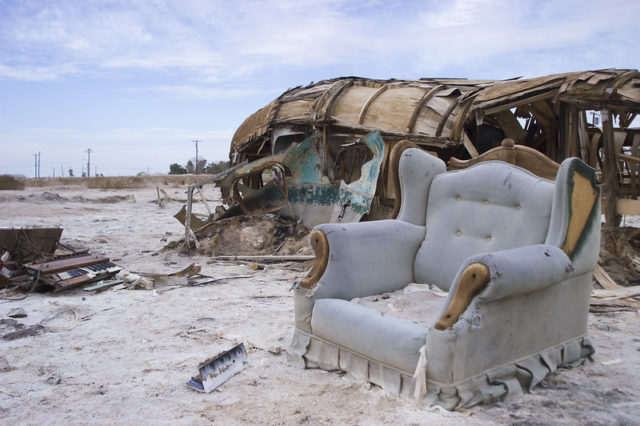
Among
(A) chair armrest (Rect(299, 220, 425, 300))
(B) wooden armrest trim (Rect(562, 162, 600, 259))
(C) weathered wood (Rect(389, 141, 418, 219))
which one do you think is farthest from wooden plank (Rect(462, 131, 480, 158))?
(B) wooden armrest trim (Rect(562, 162, 600, 259))

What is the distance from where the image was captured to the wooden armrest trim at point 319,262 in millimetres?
3291

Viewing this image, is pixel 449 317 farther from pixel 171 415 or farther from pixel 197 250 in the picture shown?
pixel 197 250

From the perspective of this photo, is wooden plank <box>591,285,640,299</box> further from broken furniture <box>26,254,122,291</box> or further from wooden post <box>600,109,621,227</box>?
broken furniture <box>26,254,122,291</box>

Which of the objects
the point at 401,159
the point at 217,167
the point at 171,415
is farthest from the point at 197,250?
the point at 217,167

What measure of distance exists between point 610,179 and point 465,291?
455 centimetres

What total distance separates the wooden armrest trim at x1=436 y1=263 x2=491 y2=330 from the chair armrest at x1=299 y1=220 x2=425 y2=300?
3.13 feet

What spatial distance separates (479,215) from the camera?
3445 mm

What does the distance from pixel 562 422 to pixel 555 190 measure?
1.25 m

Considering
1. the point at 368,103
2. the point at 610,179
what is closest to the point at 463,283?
the point at 610,179

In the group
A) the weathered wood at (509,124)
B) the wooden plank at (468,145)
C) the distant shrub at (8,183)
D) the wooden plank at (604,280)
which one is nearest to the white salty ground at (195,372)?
the wooden plank at (604,280)

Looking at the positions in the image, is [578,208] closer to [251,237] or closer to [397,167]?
[397,167]

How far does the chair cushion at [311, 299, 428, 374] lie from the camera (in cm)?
261

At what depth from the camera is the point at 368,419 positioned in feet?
8.27

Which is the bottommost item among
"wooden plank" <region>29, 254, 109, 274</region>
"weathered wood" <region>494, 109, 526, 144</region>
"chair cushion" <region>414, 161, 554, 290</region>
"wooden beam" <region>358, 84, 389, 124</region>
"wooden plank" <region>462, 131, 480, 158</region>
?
"wooden plank" <region>29, 254, 109, 274</region>
